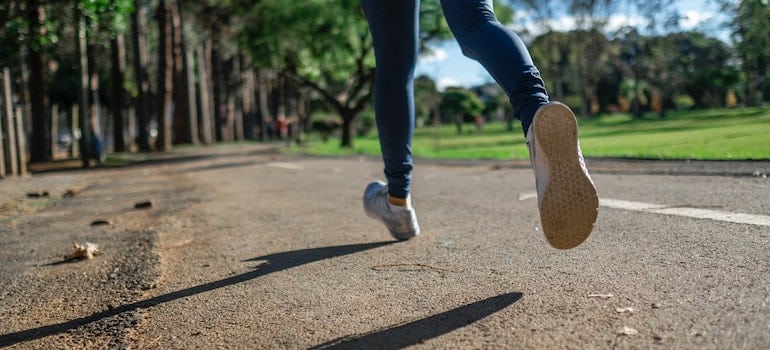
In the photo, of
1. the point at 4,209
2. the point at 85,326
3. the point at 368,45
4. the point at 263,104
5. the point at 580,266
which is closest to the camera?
the point at 85,326

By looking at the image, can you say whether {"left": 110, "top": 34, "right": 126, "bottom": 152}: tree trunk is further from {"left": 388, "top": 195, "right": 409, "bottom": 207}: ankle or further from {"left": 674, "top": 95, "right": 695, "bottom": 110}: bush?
{"left": 674, "top": 95, "right": 695, "bottom": 110}: bush

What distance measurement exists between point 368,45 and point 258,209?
23.0 metres

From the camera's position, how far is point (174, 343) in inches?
67.5

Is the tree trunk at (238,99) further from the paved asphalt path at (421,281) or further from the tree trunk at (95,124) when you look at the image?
the paved asphalt path at (421,281)

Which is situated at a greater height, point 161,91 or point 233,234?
point 161,91

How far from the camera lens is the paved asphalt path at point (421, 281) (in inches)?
62.1

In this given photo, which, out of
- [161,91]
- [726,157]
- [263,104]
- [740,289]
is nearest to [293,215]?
[740,289]

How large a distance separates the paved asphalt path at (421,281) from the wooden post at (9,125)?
27.5 feet

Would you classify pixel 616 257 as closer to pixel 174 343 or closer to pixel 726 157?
pixel 174 343

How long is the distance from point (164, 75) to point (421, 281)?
27.7 meters

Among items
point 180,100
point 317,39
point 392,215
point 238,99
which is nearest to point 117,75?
point 180,100

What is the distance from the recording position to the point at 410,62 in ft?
8.91

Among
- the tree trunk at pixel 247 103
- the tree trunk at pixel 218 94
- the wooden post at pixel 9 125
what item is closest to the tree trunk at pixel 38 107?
the wooden post at pixel 9 125

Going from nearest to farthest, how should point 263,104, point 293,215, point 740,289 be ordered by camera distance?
point 740,289 → point 293,215 → point 263,104
